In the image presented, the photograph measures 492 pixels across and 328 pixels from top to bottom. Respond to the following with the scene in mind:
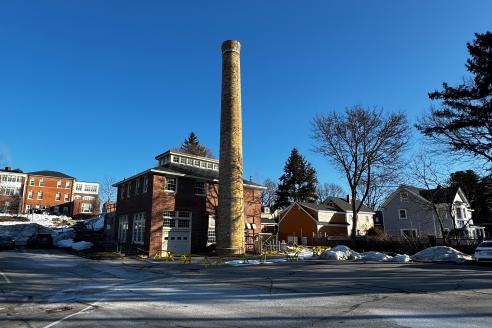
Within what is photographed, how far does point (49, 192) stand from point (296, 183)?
54.9 m

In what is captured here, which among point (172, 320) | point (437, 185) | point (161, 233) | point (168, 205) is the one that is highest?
point (437, 185)

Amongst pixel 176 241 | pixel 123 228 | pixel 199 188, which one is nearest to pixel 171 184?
pixel 199 188

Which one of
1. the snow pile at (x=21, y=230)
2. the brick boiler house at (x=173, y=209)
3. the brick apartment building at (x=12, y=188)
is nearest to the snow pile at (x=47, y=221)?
the snow pile at (x=21, y=230)

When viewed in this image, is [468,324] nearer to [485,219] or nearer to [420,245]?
[420,245]

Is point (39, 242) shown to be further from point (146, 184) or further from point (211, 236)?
point (211, 236)

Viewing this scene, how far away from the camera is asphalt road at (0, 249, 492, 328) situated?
26.6 feet

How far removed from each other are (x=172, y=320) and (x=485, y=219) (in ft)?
213

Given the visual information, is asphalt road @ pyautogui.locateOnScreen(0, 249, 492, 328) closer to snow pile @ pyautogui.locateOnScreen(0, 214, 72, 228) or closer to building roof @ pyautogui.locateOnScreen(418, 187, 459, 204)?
building roof @ pyautogui.locateOnScreen(418, 187, 459, 204)

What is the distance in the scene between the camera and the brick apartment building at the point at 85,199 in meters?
79.8

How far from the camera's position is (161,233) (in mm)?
30062

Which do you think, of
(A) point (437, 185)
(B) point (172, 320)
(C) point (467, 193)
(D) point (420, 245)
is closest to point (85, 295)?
(B) point (172, 320)

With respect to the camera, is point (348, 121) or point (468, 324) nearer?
point (468, 324)

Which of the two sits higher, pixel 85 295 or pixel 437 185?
pixel 437 185

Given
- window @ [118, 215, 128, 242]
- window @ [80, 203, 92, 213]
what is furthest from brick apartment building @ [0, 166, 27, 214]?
window @ [118, 215, 128, 242]
